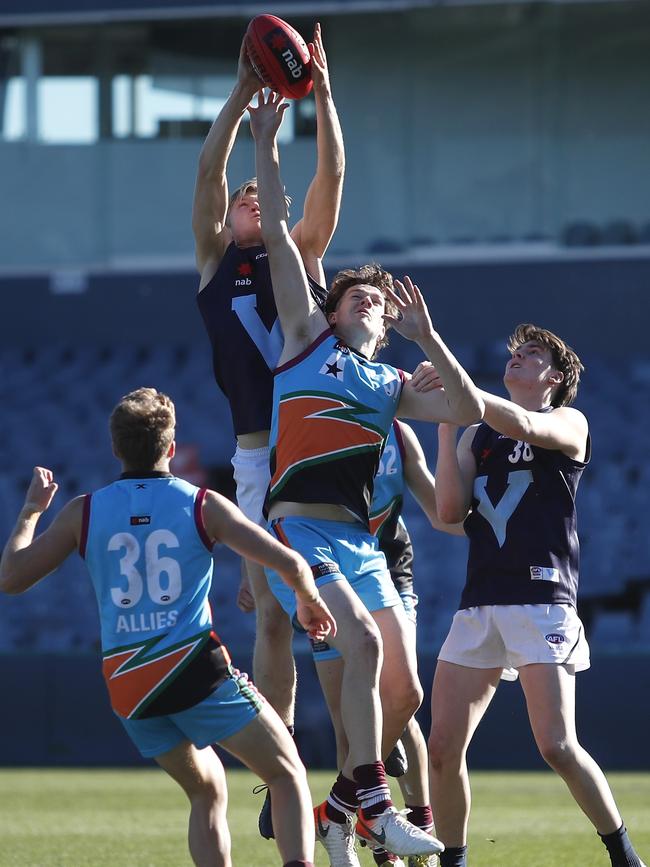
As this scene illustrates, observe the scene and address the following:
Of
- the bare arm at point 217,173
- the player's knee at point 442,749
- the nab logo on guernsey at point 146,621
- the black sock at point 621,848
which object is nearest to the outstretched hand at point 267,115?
the bare arm at point 217,173

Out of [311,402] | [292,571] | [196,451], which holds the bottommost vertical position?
[196,451]

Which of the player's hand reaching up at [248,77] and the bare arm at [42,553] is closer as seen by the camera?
the bare arm at [42,553]

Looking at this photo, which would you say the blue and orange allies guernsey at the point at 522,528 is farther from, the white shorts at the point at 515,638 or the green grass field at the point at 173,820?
the green grass field at the point at 173,820

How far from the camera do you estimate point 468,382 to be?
5.54m

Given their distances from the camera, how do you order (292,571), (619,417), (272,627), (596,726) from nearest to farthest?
(292,571), (272,627), (596,726), (619,417)

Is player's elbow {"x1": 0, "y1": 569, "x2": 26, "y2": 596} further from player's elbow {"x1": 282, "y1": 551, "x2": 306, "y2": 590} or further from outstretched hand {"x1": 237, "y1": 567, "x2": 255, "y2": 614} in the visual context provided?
outstretched hand {"x1": 237, "y1": 567, "x2": 255, "y2": 614}

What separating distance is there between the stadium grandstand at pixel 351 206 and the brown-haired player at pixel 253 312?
876 centimetres

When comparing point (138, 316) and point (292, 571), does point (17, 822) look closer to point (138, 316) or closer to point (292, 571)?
point (292, 571)

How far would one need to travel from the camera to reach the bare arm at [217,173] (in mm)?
6207

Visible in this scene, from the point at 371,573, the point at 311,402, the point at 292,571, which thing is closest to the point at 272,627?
the point at 371,573

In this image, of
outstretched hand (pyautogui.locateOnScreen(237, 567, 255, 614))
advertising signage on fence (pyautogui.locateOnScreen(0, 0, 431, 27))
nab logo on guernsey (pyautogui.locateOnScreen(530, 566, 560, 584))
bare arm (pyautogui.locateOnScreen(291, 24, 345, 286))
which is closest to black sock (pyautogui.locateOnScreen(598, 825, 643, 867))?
nab logo on guernsey (pyautogui.locateOnScreen(530, 566, 560, 584))

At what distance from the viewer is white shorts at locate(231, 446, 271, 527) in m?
6.44

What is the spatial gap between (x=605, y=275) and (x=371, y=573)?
1070cm

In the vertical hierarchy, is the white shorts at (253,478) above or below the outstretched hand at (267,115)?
below
